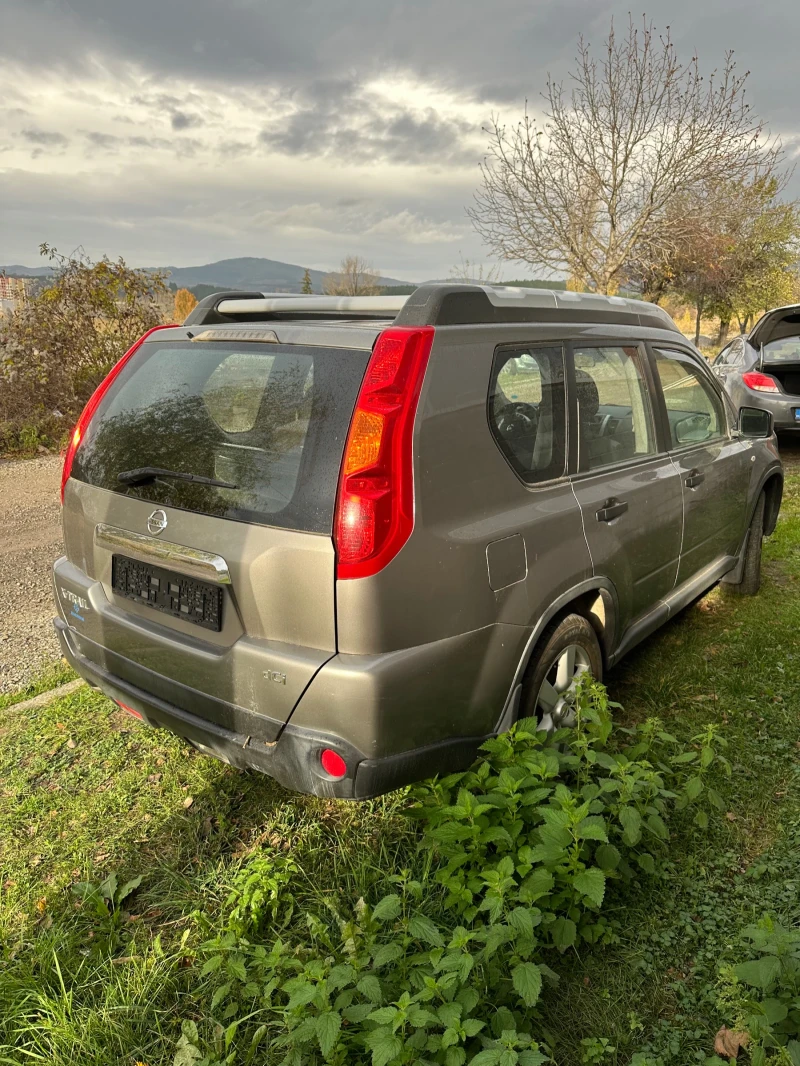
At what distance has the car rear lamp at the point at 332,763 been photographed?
7.18ft

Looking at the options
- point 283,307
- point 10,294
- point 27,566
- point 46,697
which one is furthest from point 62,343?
point 283,307

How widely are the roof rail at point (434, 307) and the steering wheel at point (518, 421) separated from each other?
30 cm

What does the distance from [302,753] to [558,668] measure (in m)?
1.16

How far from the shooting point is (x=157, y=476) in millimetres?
2551

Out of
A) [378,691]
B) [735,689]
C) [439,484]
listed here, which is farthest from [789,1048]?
[735,689]

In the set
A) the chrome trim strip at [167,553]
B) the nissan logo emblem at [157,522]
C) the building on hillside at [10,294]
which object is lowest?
the chrome trim strip at [167,553]

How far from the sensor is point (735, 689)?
386cm

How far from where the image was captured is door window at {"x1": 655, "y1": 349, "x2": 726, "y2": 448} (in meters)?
3.75

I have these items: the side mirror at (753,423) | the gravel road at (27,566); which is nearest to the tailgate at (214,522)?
the gravel road at (27,566)

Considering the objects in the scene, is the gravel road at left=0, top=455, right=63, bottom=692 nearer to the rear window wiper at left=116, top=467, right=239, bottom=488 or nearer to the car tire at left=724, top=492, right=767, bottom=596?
the rear window wiper at left=116, top=467, right=239, bottom=488

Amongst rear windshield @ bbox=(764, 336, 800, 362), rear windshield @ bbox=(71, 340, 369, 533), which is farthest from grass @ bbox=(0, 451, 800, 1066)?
rear windshield @ bbox=(764, 336, 800, 362)

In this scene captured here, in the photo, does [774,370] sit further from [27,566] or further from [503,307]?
[27,566]

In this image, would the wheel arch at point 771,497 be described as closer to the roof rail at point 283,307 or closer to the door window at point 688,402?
the door window at point 688,402

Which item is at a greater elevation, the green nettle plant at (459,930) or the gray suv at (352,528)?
the gray suv at (352,528)
